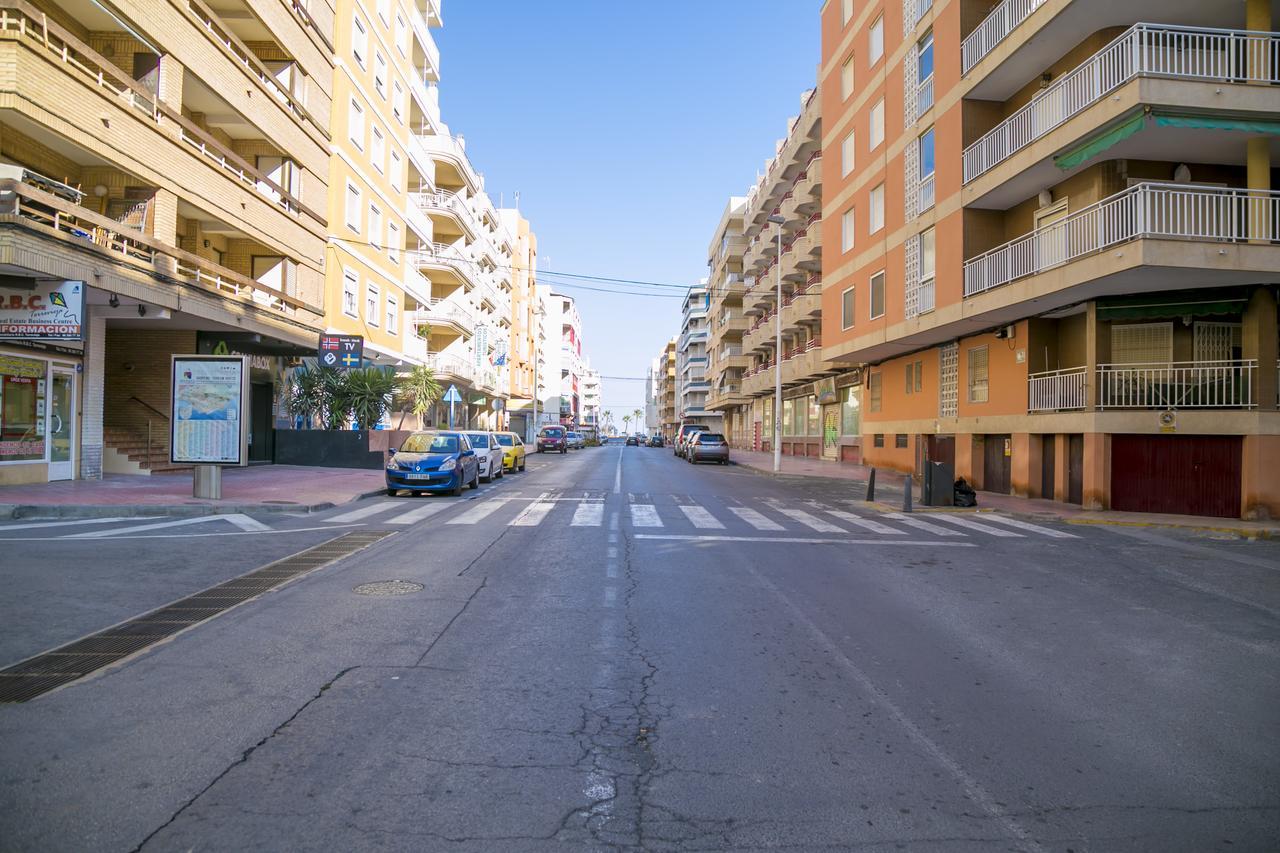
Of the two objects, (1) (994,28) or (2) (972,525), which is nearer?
(2) (972,525)

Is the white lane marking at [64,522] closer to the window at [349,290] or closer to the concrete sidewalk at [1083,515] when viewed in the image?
the concrete sidewalk at [1083,515]

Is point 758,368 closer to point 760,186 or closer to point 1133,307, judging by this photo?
point 760,186

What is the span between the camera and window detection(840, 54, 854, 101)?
29.5 metres

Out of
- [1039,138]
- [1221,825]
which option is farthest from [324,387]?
[1221,825]

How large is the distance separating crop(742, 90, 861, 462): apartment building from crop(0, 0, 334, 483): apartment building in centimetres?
1780

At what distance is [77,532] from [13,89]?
7.96 meters

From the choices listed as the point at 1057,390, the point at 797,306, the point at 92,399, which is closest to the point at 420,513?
the point at 92,399

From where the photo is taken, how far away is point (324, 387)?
2698 centimetres

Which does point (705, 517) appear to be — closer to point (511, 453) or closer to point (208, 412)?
point (208, 412)

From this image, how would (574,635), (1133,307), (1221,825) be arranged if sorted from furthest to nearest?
(1133,307)
(574,635)
(1221,825)

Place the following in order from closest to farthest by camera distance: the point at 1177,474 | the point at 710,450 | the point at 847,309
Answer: the point at 1177,474 → the point at 847,309 → the point at 710,450

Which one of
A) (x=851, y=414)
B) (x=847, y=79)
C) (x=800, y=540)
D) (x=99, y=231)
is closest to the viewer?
(x=800, y=540)

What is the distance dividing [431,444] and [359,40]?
19246 millimetres

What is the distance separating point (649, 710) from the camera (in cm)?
452
